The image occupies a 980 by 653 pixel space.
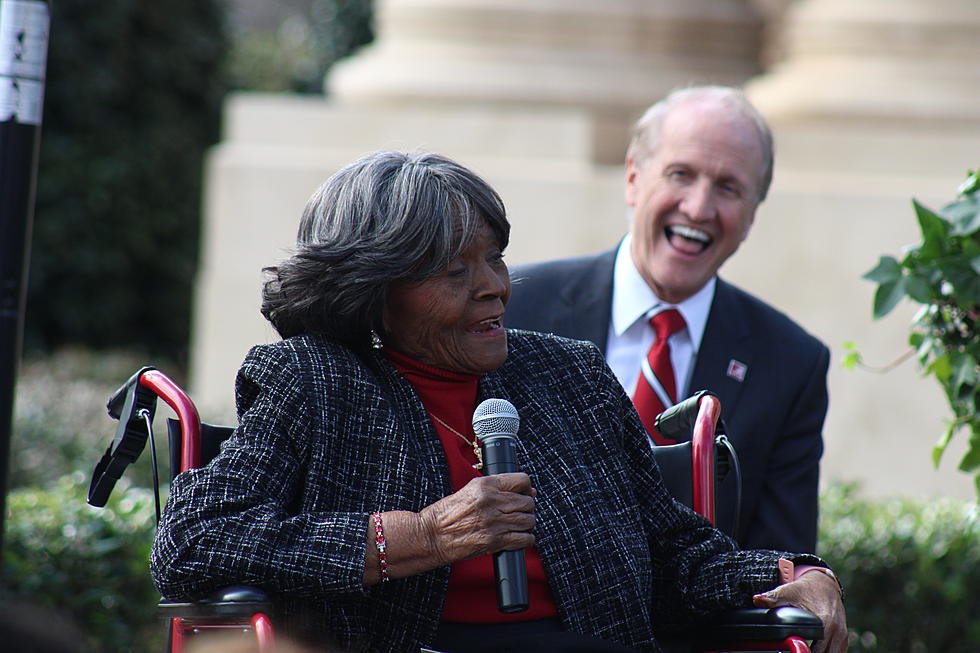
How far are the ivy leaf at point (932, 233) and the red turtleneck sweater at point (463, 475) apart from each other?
1352mm

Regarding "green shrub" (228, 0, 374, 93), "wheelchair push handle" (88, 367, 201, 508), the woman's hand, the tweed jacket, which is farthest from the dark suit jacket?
"green shrub" (228, 0, 374, 93)

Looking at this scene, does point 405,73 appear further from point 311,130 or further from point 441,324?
point 441,324

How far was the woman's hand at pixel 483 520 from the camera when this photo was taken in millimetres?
2807

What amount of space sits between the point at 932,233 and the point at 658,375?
0.84 meters

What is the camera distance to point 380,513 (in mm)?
2930

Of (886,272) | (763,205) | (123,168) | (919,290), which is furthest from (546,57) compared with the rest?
(123,168)

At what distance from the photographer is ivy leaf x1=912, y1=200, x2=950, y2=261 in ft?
12.8

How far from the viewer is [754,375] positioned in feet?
13.7

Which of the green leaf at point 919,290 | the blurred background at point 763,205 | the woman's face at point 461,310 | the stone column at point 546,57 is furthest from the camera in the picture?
the stone column at point 546,57

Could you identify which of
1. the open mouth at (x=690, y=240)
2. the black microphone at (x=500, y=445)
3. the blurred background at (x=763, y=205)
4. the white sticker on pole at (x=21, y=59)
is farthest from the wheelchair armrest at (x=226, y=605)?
the blurred background at (x=763, y=205)

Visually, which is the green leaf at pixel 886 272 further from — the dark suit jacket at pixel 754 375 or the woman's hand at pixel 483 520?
the woman's hand at pixel 483 520

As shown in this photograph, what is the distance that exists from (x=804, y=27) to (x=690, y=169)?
4.12m

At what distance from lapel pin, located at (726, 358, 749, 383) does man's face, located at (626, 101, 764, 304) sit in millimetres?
252

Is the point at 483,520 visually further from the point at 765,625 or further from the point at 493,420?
the point at 765,625
